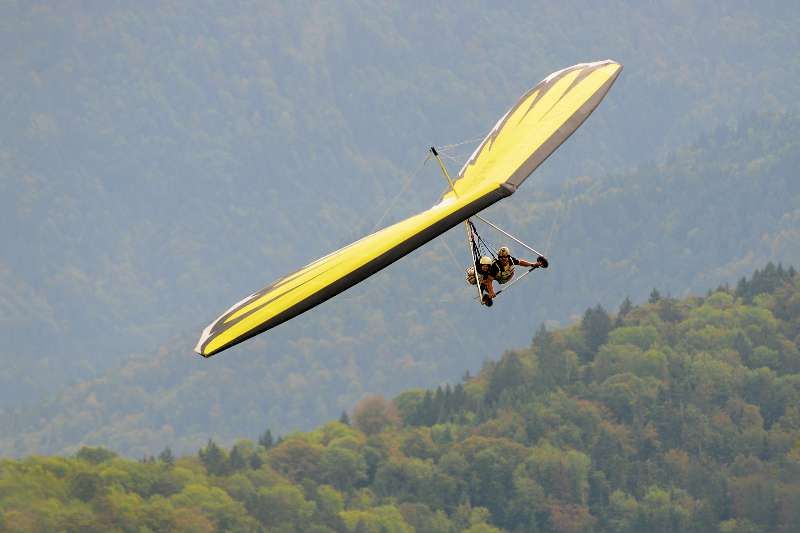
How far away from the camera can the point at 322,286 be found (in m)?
44.2

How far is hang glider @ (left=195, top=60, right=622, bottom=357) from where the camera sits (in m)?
44.1

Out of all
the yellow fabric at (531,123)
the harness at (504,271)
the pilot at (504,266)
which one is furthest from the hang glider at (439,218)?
the harness at (504,271)

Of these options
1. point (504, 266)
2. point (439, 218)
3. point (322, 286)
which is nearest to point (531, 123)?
point (504, 266)

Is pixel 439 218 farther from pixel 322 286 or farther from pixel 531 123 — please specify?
pixel 531 123

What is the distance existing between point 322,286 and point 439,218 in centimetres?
331

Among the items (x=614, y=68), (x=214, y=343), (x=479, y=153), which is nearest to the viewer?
(x=214, y=343)

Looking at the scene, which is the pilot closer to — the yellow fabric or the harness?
the harness

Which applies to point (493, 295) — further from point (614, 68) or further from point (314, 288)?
point (614, 68)

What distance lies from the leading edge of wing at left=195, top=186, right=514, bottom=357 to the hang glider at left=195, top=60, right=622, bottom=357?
0.02m

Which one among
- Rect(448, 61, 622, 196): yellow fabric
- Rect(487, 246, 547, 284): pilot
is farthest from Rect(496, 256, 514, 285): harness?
Rect(448, 61, 622, 196): yellow fabric

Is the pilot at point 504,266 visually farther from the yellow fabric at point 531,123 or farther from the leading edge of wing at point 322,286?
the leading edge of wing at point 322,286

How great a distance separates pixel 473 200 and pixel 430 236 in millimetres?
1455

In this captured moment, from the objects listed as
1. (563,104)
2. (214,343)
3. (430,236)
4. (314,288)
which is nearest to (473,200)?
(430,236)

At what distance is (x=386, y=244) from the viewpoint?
44844 millimetres
